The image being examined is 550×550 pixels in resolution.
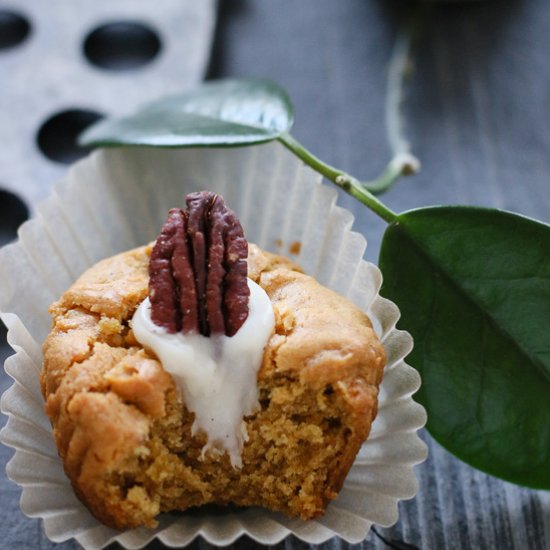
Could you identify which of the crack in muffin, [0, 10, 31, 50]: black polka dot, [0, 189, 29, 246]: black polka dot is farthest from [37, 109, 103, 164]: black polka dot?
the crack in muffin

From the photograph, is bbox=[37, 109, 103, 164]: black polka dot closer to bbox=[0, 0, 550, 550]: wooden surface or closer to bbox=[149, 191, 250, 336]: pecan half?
bbox=[0, 0, 550, 550]: wooden surface

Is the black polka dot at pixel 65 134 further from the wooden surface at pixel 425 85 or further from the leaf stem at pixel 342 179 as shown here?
the leaf stem at pixel 342 179

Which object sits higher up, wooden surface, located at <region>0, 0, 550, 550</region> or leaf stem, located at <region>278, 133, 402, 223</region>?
leaf stem, located at <region>278, 133, 402, 223</region>

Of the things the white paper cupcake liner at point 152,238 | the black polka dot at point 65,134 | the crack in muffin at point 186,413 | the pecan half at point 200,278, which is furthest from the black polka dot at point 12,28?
the pecan half at point 200,278

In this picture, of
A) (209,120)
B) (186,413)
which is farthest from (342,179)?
(186,413)

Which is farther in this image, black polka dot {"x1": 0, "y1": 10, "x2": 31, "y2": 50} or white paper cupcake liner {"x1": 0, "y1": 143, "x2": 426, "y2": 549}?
black polka dot {"x1": 0, "y1": 10, "x2": 31, "y2": 50}

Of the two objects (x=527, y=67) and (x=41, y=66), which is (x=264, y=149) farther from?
(x=527, y=67)

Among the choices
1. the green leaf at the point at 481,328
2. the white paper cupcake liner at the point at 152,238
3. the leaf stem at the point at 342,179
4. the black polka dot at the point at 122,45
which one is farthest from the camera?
the black polka dot at the point at 122,45
